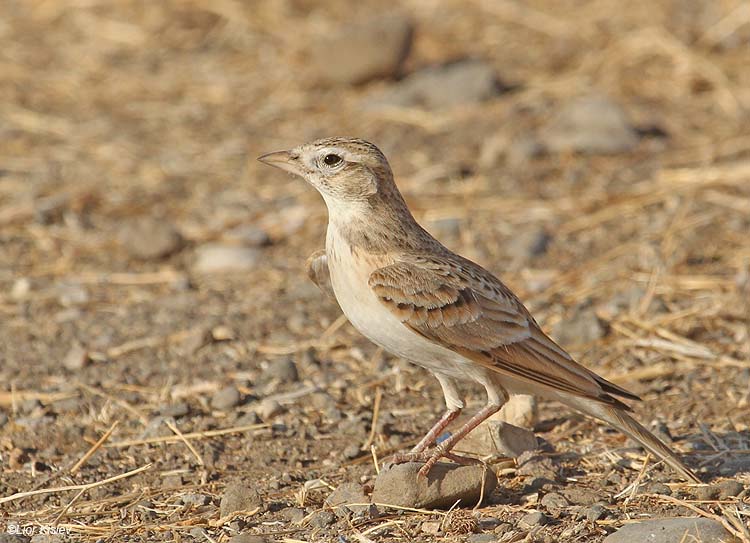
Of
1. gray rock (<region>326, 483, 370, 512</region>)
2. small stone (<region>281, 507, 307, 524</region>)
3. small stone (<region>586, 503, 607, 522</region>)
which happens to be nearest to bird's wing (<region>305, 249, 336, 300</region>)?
gray rock (<region>326, 483, 370, 512</region>)

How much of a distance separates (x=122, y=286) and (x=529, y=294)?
2.63 m

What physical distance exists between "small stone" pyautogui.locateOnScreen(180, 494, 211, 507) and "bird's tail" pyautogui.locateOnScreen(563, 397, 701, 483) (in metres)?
1.52

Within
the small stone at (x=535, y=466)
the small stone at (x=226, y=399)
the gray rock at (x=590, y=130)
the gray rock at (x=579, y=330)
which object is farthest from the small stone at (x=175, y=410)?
the gray rock at (x=590, y=130)

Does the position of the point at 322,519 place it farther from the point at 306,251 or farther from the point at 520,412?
the point at 306,251

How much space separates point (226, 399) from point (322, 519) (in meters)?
1.50

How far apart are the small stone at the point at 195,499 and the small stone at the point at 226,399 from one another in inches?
39.7

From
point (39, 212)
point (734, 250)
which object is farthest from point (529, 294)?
point (39, 212)

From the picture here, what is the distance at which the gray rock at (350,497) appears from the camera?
4.75m

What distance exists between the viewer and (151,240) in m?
8.39

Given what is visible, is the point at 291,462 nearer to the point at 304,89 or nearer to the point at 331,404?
the point at 331,404

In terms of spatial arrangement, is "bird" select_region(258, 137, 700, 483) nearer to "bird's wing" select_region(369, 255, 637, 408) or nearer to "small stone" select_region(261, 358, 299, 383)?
"bird's wing" select_region(369, 255, 637, 408)

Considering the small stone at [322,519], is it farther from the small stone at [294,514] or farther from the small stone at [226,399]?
the small stone at [226,399]

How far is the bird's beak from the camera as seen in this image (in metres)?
5.20

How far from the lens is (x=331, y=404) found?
6047 mm
